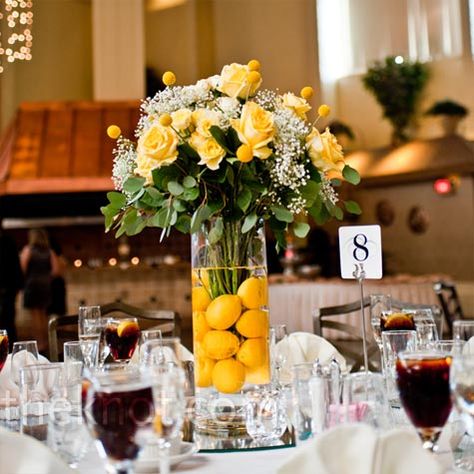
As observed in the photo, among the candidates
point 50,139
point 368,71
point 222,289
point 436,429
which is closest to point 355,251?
point 222,289

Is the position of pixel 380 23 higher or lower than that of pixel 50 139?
higher

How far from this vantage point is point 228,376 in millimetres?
→ 1844

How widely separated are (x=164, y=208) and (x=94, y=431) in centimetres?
85

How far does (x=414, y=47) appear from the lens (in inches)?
493

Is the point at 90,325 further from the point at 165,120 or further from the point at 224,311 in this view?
the point at 165,120

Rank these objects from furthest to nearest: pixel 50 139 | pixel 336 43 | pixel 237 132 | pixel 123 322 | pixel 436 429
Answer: pixel 336 43 → pixel 50 139 → pixel 123 322 → pixel 237 132 → pixel 436 429

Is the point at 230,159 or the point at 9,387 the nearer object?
the point at 230,159

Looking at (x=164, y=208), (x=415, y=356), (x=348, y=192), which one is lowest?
(x=415, y=356)

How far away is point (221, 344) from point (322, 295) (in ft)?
21.2

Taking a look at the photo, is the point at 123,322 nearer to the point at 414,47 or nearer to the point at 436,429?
the point at 436,429

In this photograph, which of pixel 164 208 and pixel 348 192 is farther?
pixel 348 192

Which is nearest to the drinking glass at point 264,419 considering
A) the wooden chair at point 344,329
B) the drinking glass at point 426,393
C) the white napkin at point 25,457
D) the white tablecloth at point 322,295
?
the drinking glass at point 426,393

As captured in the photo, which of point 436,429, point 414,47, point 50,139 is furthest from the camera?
point 414,47

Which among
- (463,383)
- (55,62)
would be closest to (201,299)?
(463,383)
